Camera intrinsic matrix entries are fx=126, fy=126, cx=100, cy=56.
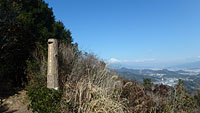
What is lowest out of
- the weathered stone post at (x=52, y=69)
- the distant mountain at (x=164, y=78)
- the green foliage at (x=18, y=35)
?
the distant mountain at (x=164, y=78)

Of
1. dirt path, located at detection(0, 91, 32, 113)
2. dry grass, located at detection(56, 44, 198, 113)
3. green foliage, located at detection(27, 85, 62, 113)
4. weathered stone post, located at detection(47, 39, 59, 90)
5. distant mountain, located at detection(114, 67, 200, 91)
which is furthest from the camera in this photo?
distant mountain, located at detection(114, 67, 200, 91)

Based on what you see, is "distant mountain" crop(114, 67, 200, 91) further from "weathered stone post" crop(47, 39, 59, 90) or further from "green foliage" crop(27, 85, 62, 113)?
"green foliage" crop(27, 85, 62, 113)

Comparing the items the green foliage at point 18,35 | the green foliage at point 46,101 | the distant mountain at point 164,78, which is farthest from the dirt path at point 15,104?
the distant mountain at point 164,78

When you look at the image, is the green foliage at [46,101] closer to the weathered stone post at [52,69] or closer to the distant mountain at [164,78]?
the weathered stone post at [52,69]

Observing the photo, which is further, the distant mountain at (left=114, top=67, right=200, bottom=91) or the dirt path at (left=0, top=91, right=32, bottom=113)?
the distant mountain at (left=114, top=67, right=200, bottom=91)

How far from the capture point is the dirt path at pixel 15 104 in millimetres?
4512

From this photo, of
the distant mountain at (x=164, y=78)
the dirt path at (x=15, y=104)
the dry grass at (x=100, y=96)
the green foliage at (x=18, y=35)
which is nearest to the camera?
the dry grass at (x=100, y=96)

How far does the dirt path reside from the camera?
4.51 meters

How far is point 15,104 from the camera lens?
16.6ft

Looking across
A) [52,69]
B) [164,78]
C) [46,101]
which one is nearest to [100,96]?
[46,101]

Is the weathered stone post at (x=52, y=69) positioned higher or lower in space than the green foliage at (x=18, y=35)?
lower

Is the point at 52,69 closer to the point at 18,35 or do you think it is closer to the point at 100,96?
the point at 100,96

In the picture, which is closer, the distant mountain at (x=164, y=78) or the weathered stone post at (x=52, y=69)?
the weathered stone post at (x=52, y=69)

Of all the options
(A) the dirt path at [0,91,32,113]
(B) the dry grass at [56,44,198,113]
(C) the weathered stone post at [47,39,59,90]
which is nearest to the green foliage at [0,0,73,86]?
(A) the dirt path at [0,91,32,113]
